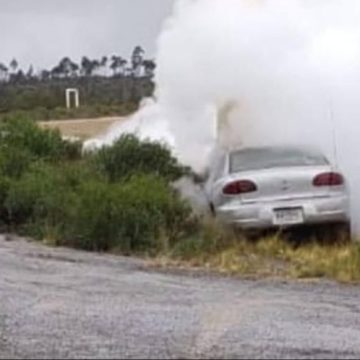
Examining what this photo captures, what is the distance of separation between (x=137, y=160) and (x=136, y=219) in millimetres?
3986

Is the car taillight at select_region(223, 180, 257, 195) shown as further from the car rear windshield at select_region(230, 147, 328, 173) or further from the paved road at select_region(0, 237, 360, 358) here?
the paved road at select_region(0, 237, 360, 358)

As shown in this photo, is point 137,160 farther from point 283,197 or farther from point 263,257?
point 263,257

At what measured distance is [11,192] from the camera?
21.2m

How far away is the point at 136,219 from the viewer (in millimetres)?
18188

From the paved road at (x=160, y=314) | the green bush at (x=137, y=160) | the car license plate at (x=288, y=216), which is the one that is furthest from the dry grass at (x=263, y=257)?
the green bush at (x=137, y=160)

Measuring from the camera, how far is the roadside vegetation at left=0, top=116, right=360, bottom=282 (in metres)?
16.3

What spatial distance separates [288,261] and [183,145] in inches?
456

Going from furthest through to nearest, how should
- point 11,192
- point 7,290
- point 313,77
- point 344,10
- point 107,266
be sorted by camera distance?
1. point 344,10
2. point 313,77
3. point 11,192
4. point 107,266
5. point 7,290

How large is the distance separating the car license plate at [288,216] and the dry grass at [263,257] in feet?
0.72

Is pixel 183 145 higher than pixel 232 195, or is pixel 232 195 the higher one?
pixel 183 145

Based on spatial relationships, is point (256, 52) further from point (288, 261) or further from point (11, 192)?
point (288, 261)

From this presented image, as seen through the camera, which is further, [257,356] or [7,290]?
[7,290]

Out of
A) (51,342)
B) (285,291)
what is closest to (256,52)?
(285,291)

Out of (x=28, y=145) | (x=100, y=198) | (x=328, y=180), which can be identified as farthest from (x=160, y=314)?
(x=28, y=145)
